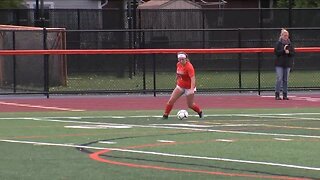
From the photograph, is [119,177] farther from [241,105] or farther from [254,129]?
[241,105]

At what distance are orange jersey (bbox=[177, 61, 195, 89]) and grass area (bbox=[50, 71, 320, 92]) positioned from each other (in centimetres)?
892

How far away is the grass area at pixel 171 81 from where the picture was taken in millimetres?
29336

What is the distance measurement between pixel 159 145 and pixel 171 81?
14791 millimetres

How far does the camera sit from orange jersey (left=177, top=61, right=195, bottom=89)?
1977 cm

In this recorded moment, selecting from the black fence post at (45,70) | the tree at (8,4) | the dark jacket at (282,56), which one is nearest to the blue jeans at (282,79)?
the dark jacket at (282,56)

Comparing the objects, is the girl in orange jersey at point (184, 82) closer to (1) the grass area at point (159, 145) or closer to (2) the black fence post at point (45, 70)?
(1) the grass area at point (159, 145)

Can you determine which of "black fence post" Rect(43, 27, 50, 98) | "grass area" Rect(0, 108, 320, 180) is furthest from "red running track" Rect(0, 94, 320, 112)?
"grass area" Rect(0, 108, 320, 180)

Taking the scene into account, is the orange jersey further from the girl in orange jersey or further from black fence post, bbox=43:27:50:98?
black fence post, bbox=43:27:50:98

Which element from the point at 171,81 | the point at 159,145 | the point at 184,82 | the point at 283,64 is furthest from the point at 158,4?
the point at 159,145

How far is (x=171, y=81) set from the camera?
A: 29.7 meters

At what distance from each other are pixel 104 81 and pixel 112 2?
21.4 meters

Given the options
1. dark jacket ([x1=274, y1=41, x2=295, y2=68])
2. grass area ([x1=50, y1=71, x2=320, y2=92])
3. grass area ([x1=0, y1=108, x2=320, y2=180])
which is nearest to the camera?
grass area ([x1=0, y1=108, x2=320, y2=180])

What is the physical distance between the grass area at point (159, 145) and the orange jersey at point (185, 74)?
0.76 m

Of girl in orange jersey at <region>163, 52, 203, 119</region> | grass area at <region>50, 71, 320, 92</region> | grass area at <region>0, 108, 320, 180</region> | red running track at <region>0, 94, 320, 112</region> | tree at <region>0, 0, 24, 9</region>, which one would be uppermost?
tree at <region>0, 0, 24, 9</region>
